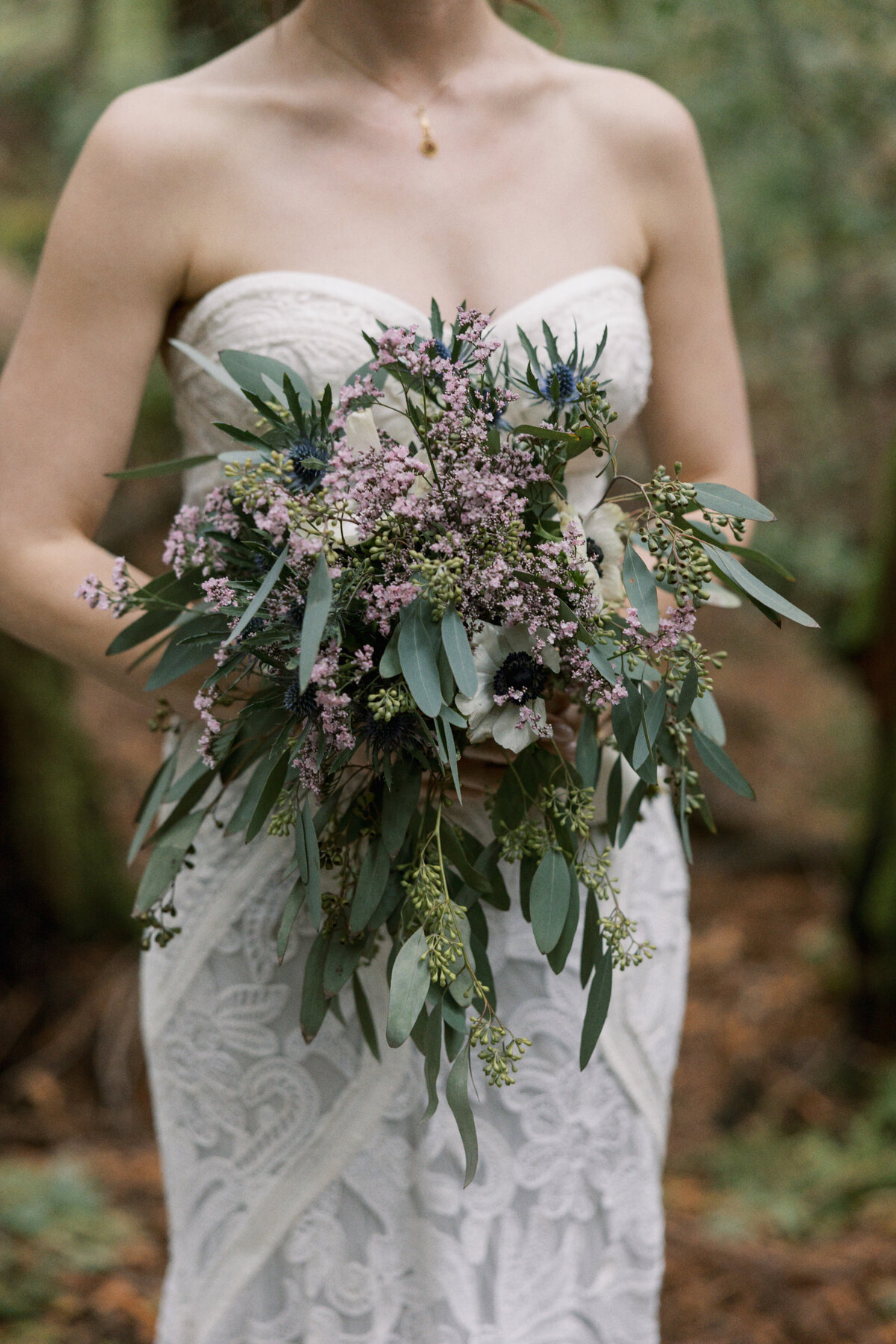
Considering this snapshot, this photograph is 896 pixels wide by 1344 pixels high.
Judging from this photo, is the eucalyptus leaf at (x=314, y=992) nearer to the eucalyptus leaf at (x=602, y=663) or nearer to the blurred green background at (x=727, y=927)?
the eucalyptus leaf at (x=602, y=663)

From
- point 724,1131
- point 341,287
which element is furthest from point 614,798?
point 724,1131

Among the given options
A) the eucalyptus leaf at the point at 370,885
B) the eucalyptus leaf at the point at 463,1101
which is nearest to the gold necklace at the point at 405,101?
the eucalyptus leaf at the point at 370,885

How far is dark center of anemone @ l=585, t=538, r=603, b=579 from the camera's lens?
1283 mm

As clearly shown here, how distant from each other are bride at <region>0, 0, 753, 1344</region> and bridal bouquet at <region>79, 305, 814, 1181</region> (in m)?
0.23

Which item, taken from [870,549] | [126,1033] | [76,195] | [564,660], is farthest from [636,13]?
[126,1033]

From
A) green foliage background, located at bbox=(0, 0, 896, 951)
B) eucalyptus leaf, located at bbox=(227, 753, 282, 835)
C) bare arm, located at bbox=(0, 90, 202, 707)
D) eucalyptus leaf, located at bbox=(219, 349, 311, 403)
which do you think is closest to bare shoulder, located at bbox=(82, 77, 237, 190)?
bare arm, located at bbox=(0, 90, 202, 707)

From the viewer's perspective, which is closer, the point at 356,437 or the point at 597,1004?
the point at 356,437

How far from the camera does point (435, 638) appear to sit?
3.76 ft

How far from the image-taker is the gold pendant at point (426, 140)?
1758 mm

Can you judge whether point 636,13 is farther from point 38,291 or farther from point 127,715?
point 127,715

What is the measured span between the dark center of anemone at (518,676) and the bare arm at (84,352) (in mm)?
539

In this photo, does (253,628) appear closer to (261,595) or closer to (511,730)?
(261,595)

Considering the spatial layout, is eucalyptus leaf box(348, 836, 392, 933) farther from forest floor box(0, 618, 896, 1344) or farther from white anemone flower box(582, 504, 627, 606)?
forest floor box(0, 618, 896, 1344)

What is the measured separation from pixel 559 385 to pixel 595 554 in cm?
18
